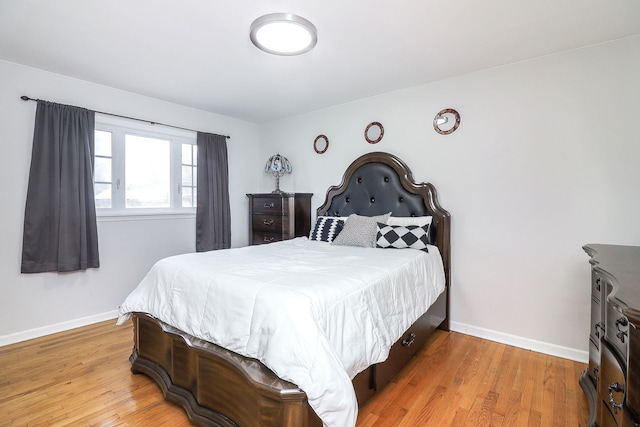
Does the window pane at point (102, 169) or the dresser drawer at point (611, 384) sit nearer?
the dresser drawer at point (611, 384)

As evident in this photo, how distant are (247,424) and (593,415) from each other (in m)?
1.64

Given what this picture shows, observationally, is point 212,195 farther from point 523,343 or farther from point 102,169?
point 523,343

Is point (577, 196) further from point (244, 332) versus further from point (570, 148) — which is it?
point (244, 332)

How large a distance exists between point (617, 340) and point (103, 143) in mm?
4059

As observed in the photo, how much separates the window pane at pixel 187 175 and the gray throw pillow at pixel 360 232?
6.66 feet

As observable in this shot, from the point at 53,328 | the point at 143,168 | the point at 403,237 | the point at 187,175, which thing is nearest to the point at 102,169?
the point at 143,168

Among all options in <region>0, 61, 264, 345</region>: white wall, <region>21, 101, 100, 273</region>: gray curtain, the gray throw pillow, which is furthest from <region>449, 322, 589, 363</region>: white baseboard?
<region>21, 101, 100, 273</region>: gray curtain

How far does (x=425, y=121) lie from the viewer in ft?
9.94

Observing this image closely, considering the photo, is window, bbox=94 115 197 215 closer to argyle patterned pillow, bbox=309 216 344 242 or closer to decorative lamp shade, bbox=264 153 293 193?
decorative lamp shade, bbox=264 153 293 193

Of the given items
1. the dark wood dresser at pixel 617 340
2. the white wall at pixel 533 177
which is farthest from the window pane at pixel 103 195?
the dark wood dresser at pixel 617 340

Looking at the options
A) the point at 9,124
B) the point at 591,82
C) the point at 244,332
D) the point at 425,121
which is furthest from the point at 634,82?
the point at 9,124

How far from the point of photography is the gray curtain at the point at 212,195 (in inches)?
149

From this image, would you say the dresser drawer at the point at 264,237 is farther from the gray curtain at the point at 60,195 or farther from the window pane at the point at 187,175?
the gray curtain at the point at 60,195

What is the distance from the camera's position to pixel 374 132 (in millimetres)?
3375
